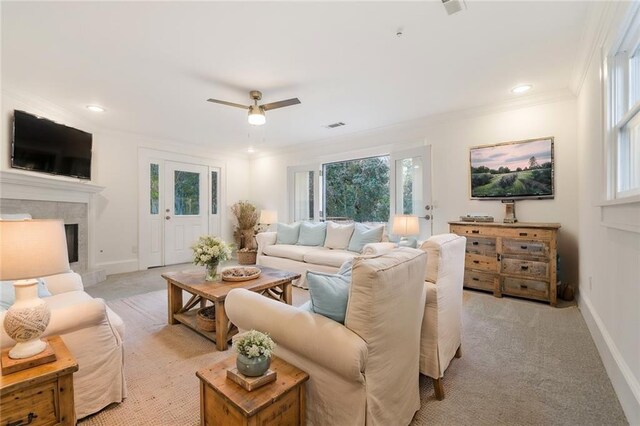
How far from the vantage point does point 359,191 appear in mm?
6629

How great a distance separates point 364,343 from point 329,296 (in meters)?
0.26

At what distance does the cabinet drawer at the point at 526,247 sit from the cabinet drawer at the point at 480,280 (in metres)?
0.37

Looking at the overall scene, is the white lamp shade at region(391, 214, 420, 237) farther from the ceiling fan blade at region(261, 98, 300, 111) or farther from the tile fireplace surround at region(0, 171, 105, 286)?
the tile fireplace surround at region(0, 171, 105, 286)

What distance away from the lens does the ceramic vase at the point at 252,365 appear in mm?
1190

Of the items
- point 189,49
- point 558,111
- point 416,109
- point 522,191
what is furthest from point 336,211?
point 189,49

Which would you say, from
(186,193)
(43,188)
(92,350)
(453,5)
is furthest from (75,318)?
(186,193)

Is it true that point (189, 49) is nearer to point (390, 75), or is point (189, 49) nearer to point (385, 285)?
point (390, 75)

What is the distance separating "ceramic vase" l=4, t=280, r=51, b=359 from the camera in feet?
3.71

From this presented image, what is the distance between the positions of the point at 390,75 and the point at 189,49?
1.93 meters

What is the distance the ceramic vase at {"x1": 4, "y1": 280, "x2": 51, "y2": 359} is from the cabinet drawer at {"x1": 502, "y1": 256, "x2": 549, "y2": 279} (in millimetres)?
4028

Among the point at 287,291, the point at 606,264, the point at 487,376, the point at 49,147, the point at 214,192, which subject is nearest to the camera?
the point at 487,376

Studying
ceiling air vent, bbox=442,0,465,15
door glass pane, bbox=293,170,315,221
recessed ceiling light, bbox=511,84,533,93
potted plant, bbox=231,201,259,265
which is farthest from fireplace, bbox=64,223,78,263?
recessed ceiling light, bbox=511,84,533,93

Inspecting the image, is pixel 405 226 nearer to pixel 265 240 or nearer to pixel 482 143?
pixel 482 143

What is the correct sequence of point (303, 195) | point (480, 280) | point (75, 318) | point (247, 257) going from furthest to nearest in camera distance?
point (303, 195)
point (247, 257)
point (480, 280)
point (75, 318)
